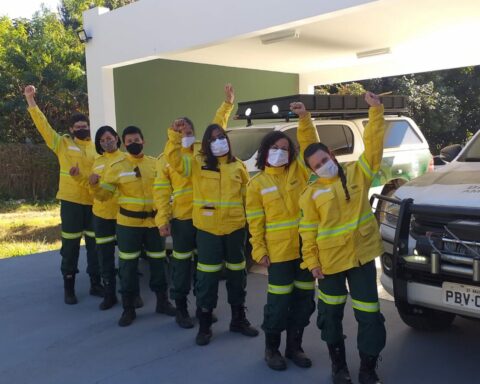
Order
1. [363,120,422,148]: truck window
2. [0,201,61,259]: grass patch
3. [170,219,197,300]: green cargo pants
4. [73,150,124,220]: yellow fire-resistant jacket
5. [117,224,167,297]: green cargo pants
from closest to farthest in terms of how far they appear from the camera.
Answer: [170,219,197,300]: green cargo pants
[117,224,167,297]: green cargo pants
[73,150,124,220]: yellow fire-resistant jacket
[363,120,422,148]: truck window
[0,201,61,259]: grass patch

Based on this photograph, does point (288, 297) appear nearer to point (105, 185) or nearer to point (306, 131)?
point (306, 131)

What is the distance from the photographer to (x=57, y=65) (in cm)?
1839

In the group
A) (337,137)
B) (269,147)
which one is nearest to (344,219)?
(269,147)

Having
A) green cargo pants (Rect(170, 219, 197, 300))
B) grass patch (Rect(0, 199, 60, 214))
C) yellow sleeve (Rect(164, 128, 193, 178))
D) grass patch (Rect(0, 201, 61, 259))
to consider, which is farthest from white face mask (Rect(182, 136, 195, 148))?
grass patch (Rect(0, 199, 60, 214))

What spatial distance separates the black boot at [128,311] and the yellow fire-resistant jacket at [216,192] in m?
1.11

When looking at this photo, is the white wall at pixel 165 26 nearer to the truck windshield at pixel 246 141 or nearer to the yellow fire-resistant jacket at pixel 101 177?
the truck windshield at pixel 246 141

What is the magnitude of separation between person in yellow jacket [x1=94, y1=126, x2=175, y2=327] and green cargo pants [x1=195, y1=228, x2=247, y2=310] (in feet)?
2.51

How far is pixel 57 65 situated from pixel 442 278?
1794 centimetres

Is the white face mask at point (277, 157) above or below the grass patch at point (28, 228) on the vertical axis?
above

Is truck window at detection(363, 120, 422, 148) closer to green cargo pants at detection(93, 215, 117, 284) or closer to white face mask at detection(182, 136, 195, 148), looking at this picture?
white face mask at detection(182, 136, 195, 148)

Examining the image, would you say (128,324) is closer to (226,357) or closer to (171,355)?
(171,355)

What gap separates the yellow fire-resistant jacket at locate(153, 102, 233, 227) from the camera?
4.21 metres

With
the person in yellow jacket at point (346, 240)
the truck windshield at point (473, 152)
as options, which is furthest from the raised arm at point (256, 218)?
the truck windshield at point (473, 152)

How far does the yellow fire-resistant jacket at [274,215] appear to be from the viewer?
344 centimetres
